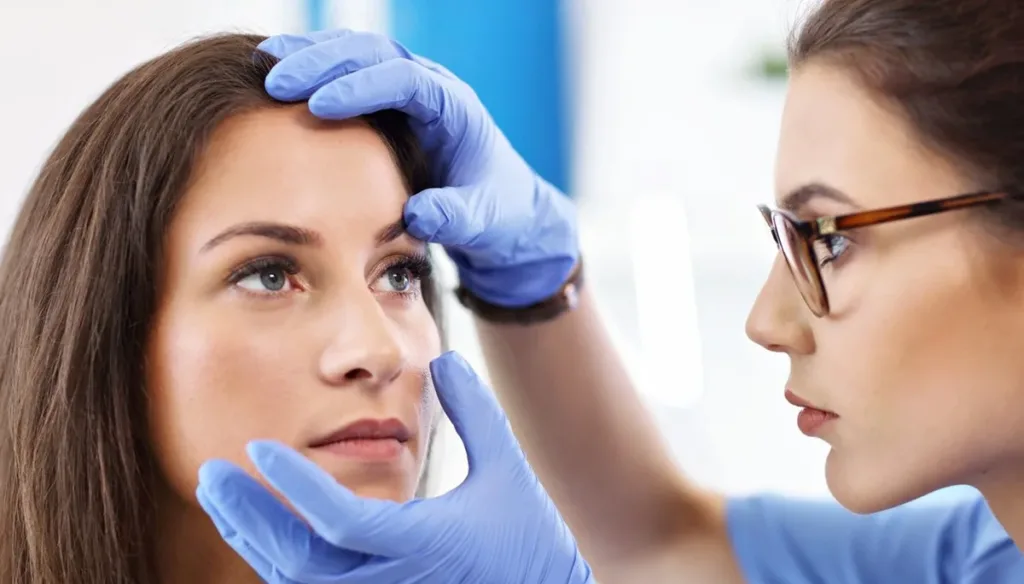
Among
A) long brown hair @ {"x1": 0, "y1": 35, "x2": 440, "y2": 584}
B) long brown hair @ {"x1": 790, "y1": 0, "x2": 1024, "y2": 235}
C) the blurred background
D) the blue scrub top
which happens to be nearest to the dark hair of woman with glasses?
long brown hair @ {"x1": 790, "y1": 0, "x2": 1024, "y2": 235}

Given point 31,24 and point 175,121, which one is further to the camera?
point 31,24

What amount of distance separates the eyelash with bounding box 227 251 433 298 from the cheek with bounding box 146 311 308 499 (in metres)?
0.04

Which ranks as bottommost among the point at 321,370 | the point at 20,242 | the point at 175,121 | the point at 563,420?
the point at 563,420

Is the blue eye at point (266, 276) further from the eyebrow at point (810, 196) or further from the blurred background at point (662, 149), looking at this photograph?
the blurred background at point (662, 149)

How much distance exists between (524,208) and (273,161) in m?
0.40

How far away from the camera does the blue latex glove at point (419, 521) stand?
89 cm

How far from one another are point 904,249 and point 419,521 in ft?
1.69

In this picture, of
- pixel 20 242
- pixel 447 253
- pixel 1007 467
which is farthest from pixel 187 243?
pixel 1007 467

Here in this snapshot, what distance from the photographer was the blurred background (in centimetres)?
237

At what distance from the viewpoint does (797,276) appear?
A: 104cm

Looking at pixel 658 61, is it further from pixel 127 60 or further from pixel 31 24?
pixel 31 24

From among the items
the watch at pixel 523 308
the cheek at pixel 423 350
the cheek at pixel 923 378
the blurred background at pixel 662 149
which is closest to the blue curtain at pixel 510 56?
the blurred background at pixel 662 149

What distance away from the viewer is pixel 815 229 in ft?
3.31

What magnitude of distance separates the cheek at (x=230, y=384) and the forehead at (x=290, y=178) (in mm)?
104
